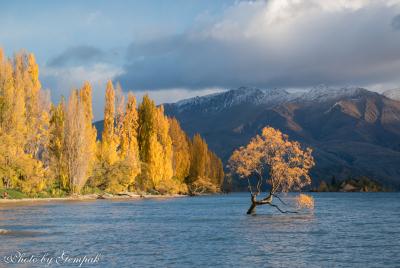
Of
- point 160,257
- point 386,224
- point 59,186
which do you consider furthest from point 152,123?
point 160,257

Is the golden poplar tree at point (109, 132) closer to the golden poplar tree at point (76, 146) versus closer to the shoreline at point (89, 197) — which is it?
the shoreline at point (89, 197)

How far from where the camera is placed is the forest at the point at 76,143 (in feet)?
287

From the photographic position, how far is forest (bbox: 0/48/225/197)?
87438mm

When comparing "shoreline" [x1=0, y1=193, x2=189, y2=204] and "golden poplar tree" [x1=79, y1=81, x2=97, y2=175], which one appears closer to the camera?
"shoreline" [x1=0, y1=193, x2=189, y2=204]

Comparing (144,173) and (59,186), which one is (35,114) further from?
(144,173)

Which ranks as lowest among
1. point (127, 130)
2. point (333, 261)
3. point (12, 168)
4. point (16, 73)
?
point (333, 261)

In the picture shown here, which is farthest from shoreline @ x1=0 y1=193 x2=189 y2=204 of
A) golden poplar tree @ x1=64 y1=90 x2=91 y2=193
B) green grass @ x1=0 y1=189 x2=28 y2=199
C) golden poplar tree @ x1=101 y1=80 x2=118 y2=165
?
golden poplar tree @ x1=101 y1=80 x2=118 y2=165

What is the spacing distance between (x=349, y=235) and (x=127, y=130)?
8309cm

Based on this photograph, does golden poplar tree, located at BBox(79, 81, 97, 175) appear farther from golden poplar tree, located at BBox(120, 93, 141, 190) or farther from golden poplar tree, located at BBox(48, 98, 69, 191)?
golden poplar tree, located at BBox(120, 93, 141, 190)

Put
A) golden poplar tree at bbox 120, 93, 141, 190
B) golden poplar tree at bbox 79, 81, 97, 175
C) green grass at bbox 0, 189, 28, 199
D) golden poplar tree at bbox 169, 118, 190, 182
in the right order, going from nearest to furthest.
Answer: green grass at bbox 0, 189, 28, 199
golden poplar tree at bbox 79, 81, 97, 175
golden poplar tree at bbox 120, 93, 141, 190
golden poplar tree at bbox 169, 118, 190, 182

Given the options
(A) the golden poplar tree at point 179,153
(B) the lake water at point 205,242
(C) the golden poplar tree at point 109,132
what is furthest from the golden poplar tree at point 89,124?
(B) the lake water at point 205,242

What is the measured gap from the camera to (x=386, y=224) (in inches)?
2162

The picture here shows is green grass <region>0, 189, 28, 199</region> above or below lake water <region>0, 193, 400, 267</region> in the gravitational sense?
above

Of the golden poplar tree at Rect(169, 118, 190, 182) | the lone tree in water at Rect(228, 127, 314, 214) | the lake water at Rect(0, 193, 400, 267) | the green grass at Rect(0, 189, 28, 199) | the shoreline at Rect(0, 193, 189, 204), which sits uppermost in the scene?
the golden poplar tree at Rect(169, 118, 190, 182)
